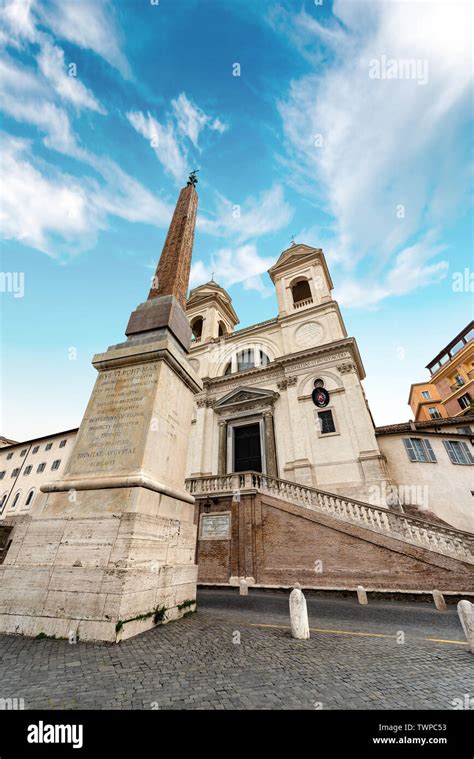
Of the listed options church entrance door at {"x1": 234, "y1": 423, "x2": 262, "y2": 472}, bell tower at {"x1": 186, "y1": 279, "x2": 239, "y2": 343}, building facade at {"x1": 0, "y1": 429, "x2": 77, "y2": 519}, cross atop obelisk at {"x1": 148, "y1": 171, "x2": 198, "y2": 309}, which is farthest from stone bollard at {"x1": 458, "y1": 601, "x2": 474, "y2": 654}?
building facade at {"x1": 0, "y1": 429, "x2": 77, "y2": 519}

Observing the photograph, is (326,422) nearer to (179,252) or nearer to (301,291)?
(179,252)

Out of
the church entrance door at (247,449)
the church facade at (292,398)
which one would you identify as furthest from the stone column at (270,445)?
the church entrance door at (247,449)

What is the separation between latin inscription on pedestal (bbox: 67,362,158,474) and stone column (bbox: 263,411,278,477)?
13180mm

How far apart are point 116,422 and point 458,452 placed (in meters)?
18.4

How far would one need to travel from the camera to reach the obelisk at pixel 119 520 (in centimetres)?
328

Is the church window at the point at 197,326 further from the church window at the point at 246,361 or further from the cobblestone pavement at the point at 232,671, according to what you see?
the cobblestone pavement at the point at 232,671

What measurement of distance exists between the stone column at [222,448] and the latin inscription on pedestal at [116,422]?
14098mm

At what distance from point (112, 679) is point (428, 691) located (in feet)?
8.51

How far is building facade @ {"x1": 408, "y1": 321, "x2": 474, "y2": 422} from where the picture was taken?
34281 mm

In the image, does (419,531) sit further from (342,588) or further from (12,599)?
(12,599)

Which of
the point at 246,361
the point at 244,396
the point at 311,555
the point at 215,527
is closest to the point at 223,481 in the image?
the point at 215,527

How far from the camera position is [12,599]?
11.4ft

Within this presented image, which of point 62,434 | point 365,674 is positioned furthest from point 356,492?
point 62,434

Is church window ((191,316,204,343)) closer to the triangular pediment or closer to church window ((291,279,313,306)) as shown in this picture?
church window ((291,279,313,306))
